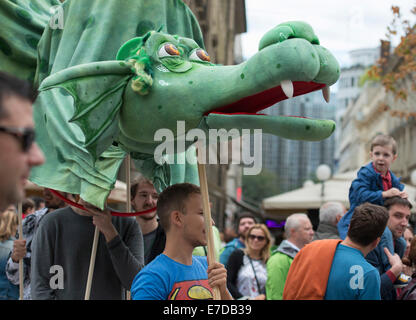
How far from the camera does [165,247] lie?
301cm

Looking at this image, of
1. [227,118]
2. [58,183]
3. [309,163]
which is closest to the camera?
[227,118]

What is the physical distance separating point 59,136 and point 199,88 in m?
0.93

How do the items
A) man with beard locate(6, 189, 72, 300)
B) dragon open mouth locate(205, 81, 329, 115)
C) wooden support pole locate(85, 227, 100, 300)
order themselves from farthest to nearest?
man with beard locate(6, 189, 72, 300), wooden support pole locate(85, 227, 100, 300), dragon open mouth locate(205, 81, 329, 115)

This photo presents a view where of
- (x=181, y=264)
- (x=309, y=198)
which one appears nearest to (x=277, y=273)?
(x=181, y=264)

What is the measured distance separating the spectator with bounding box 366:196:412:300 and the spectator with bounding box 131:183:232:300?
5.68 feet

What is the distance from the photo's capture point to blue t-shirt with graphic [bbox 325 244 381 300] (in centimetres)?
332

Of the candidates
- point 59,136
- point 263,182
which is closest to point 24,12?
point 59,136

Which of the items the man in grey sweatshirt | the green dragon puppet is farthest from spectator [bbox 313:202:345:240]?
the man in grey sweatshirt

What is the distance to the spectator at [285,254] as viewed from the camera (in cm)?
513

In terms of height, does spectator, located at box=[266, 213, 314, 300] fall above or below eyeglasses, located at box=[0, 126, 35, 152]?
below

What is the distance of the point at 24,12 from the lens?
3611 mm

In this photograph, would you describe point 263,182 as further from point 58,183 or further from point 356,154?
point 58,183

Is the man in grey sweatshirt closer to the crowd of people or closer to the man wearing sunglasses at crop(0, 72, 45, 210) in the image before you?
the crowd of people

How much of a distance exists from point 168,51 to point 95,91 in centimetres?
41
